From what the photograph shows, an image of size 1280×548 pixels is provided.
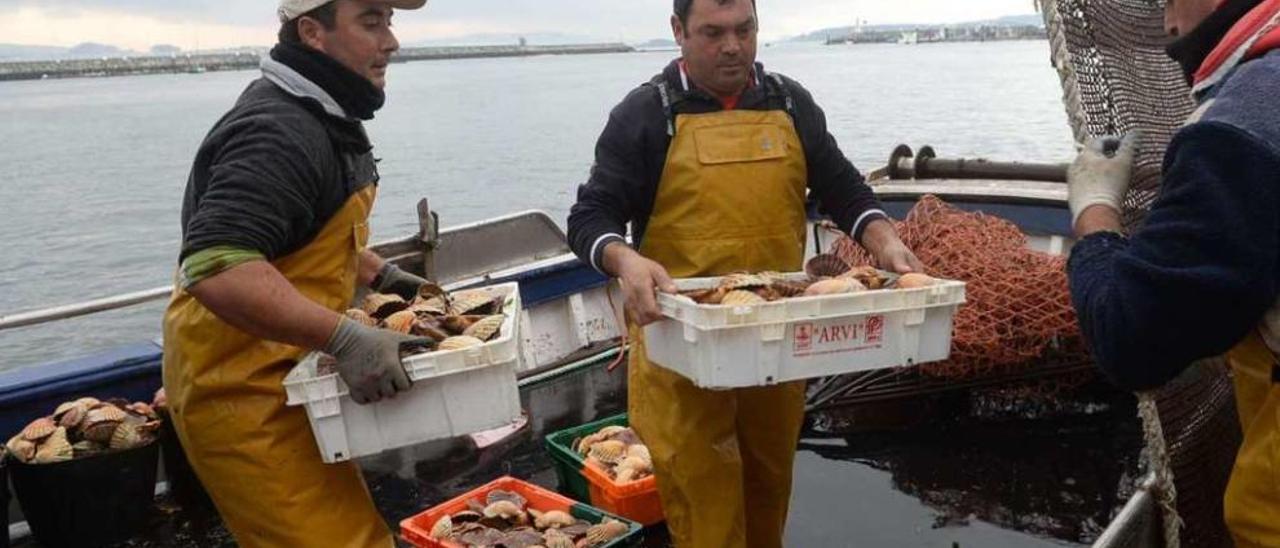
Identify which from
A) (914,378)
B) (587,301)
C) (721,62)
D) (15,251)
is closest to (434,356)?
(721,62)

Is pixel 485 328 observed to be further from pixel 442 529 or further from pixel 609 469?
pixel 609 469

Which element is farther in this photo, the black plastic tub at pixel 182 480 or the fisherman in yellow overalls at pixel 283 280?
the black plastic tub at pixel 182 480

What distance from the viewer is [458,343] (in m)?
2.72

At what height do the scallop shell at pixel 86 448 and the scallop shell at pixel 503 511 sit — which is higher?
the scallop shell at pixel 86 448

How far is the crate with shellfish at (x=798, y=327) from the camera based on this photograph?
2777 millimetres

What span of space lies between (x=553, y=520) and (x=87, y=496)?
211 centimetres

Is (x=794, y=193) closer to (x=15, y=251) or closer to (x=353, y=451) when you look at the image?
(x=353, y=451)

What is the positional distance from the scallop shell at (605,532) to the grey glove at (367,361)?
1580mm

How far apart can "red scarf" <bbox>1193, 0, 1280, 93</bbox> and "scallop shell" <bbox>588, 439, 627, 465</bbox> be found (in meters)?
3.08

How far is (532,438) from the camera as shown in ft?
19.6

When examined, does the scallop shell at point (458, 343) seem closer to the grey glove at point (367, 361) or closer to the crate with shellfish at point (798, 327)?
the grey glove at point (367, 361)

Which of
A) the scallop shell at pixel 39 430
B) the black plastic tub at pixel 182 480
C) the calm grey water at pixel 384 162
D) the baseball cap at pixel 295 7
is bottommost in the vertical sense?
the calm grey water at pixel 384 162

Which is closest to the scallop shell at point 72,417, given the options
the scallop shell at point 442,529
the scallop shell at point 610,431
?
the scallop shell at point 442,529

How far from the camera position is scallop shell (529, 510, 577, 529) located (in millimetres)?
4117
